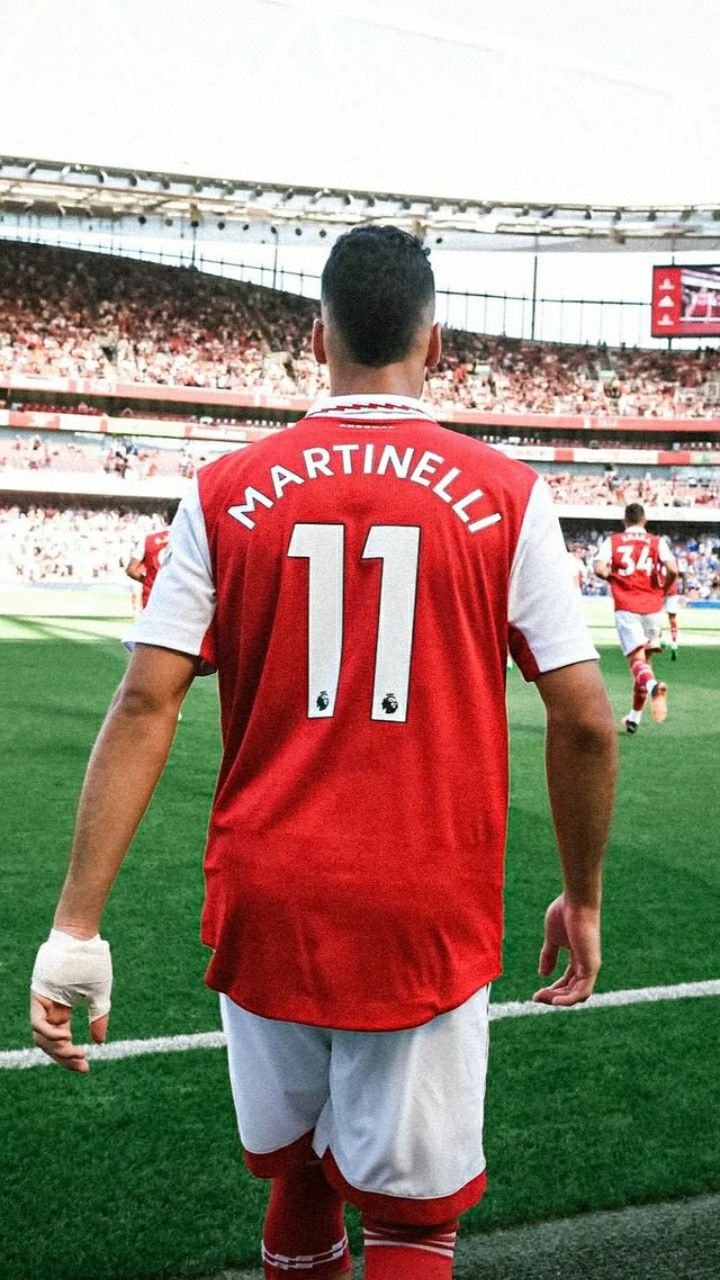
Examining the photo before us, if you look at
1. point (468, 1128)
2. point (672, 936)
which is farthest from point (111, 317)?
point (468, 1128)

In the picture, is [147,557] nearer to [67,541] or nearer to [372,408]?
[372,408]

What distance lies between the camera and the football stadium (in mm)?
3217

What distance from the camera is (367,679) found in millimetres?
1808

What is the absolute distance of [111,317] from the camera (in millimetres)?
46812

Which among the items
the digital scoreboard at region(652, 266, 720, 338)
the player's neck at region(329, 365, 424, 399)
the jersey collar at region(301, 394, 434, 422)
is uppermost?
the digital scoreboard at region(652, 266, 720, 338)

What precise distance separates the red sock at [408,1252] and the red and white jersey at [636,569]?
34.4ft

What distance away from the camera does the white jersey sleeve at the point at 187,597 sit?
1896 mm

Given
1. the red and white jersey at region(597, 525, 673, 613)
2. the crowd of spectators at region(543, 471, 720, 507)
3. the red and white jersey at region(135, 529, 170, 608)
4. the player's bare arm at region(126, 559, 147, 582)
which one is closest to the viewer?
the red and white jersey at region(135, 529, 170, 608)

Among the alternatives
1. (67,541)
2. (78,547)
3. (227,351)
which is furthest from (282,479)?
(227,351)

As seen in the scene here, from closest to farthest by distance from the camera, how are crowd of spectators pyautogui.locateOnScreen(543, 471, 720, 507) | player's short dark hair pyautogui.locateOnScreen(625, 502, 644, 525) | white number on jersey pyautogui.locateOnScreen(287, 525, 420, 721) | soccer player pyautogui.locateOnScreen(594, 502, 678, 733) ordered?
white number on jersey pyautogui.locateOnScreen(287, 525, 420, 721) → player's short dark hair pyautogui.locateOnScreen(625, 502, 644, 525) → soccer player pyautogui.locateOnScreen(594, 502, 678, 733) → crowd of spectators pyautogui.locateOnScreen(543, 471, 720, 507)

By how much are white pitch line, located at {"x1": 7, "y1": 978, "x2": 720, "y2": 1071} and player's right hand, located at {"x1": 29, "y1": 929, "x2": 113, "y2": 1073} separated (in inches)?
82.5

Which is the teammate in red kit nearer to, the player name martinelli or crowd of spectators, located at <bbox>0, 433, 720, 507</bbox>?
the player name martinelli

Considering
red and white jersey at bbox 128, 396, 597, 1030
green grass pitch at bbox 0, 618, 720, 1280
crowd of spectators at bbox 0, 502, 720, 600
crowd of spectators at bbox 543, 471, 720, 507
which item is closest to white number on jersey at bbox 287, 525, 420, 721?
Answer: red and white jersey at bbox 128, 396, 597, 1030

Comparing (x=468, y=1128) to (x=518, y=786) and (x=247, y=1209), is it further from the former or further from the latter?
(x=518, y=786)
